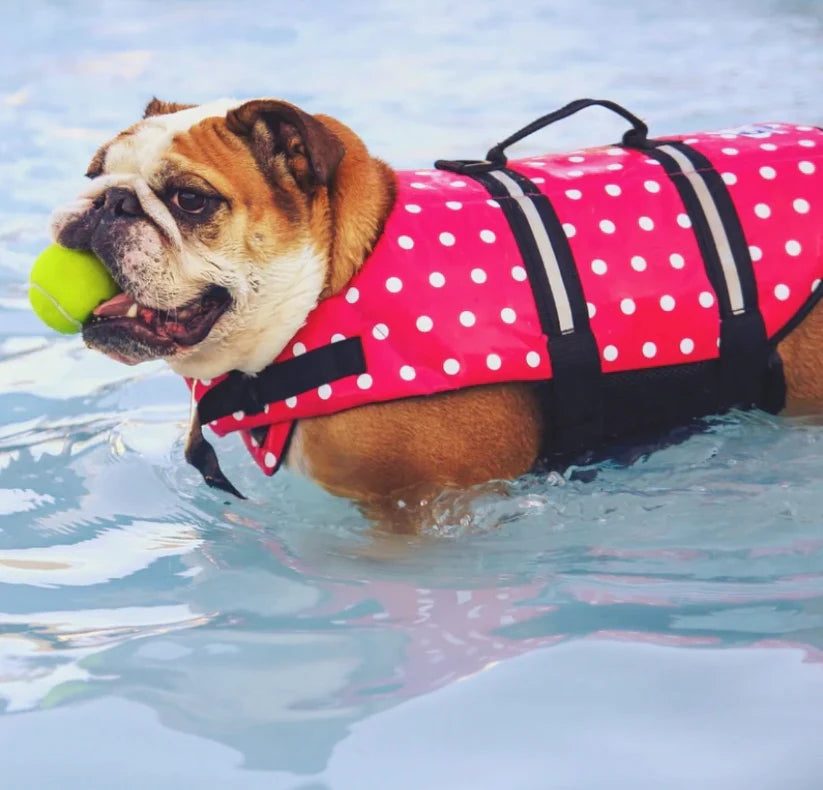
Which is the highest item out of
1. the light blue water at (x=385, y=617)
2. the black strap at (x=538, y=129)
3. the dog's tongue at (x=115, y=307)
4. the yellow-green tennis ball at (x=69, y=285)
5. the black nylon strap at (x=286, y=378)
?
the black strap at (x=538, y=129)

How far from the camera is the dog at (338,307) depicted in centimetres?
283

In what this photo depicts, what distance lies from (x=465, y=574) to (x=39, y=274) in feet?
3.87

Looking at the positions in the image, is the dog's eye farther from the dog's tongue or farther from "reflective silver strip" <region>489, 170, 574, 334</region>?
"reflective silver strip" <region>489, 170, 574, 334</region>

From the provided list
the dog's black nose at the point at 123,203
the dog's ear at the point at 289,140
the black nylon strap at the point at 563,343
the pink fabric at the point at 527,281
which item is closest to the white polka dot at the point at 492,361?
the pink fabric at the point at 527,281

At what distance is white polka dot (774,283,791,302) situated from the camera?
316 centimetres

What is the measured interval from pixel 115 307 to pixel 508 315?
2.99ft

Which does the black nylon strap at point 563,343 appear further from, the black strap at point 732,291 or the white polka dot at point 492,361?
the black strap at point 732,291

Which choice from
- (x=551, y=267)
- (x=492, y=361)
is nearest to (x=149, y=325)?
(x=492, y=361)

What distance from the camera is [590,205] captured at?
3.14 metres

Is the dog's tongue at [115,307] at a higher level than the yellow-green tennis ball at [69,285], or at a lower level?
lower

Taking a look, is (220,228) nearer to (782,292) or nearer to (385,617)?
(385,617)

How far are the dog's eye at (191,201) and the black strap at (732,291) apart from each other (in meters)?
1.21

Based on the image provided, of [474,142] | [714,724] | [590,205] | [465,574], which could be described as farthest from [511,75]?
[714,724]

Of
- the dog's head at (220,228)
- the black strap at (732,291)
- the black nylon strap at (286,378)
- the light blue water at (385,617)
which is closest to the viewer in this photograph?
the light blue water at (385,617)
